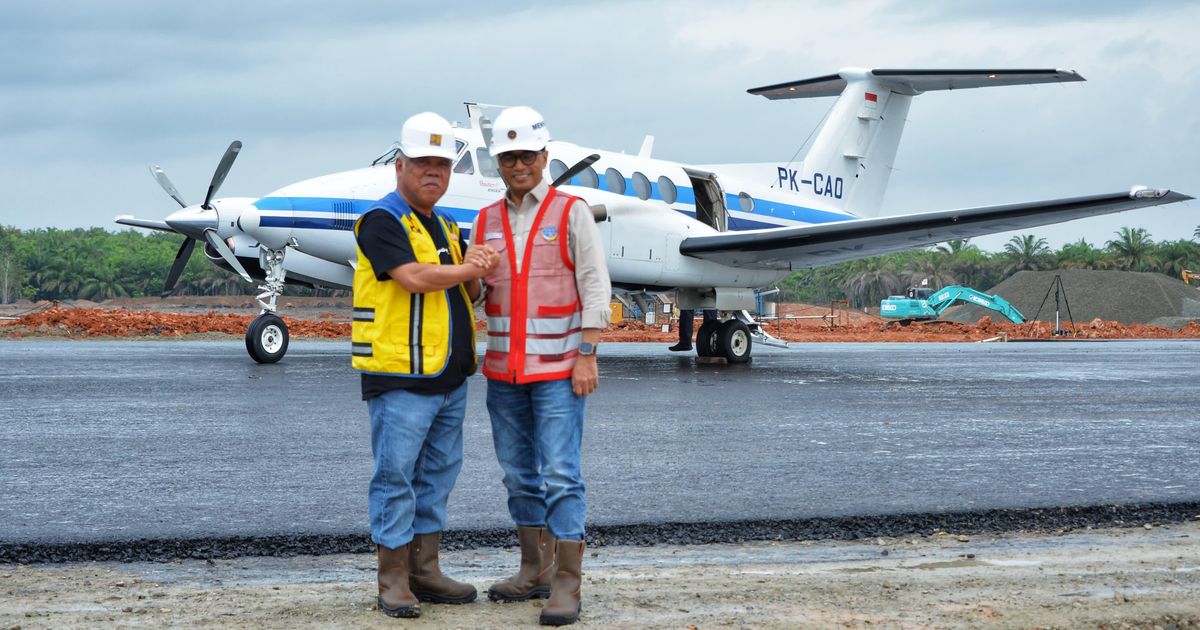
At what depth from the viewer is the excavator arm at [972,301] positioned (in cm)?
5222

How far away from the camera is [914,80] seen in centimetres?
2405

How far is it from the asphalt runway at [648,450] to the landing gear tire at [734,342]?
3.24 m

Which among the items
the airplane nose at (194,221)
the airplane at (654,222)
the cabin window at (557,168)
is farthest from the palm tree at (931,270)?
the airplane nose at (194,221)

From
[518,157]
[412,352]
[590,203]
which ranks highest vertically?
[590,203]

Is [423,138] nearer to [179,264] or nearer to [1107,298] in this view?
[179,264]

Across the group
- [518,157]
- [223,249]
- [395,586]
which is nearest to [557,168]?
[223,249]

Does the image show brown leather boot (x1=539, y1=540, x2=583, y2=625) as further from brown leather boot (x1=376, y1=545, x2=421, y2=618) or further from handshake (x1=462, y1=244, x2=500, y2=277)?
handshake (x1=462, y1=244, x2=500, y2=277)

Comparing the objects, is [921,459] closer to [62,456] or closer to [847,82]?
[62,456]

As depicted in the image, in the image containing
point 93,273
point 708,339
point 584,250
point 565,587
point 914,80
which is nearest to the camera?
point 565,587

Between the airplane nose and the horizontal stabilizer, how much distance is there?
1425 cm

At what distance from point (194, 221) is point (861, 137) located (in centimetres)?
1429

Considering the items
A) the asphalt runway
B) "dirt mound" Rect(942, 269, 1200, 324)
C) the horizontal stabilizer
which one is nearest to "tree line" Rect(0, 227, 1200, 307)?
"dirt mound" Rect(942, 269, 1200, 324)

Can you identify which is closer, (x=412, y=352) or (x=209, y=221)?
(x=412, y=352)

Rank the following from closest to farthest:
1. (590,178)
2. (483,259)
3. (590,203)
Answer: (483,259)
(590,203)
(590,178)
